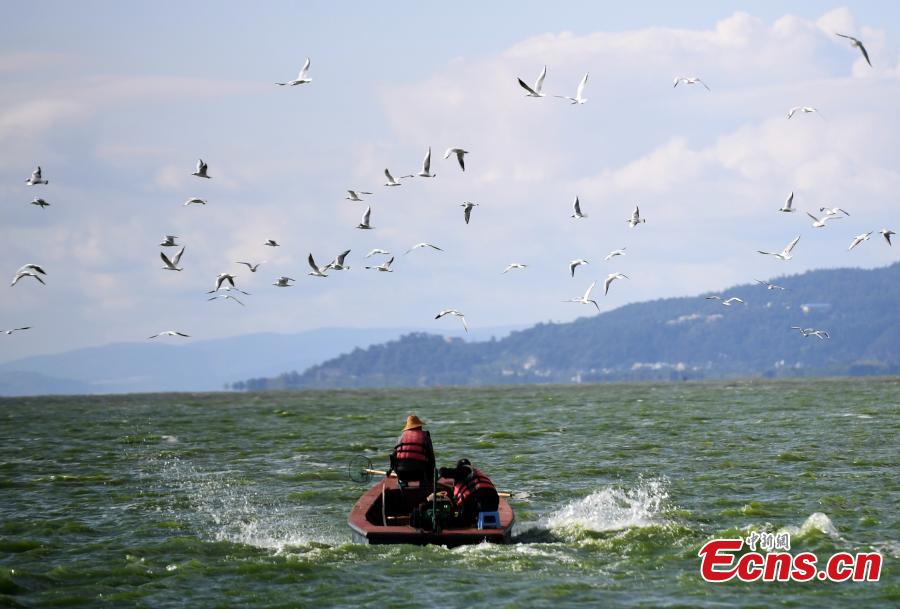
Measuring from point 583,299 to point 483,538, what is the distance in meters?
32.1

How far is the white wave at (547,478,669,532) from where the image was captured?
27.3 metres

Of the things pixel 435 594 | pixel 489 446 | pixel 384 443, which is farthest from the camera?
pixel 384 443

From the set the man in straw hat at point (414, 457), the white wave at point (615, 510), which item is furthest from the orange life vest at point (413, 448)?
the white wave at point (615, 510)

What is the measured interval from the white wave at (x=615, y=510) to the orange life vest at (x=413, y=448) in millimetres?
3937

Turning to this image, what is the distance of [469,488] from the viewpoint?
2492 centimetres

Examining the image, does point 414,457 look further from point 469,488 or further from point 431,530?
point 431,530

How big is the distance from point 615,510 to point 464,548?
6.30 meters

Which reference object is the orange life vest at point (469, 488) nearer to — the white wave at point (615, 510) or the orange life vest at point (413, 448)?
the orange life vest at point (413, 448)

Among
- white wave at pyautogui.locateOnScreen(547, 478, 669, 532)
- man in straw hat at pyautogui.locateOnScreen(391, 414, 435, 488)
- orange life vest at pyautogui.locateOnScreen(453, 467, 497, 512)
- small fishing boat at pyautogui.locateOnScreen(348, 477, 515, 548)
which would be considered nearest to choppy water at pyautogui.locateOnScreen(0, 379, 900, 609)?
white wave at pyautogui.locateOnScreen(547, 478, 669, 532)

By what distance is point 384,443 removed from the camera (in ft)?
171

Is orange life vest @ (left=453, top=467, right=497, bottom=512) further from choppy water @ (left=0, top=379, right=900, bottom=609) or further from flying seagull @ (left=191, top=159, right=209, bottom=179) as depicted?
flying seagull @ (left=191, top=159, right=209, bottom=179)

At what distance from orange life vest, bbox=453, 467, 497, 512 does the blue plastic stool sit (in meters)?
0.53

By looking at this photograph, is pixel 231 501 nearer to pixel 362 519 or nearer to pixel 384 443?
pixel 362 519

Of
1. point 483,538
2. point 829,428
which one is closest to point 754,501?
point 483,538
